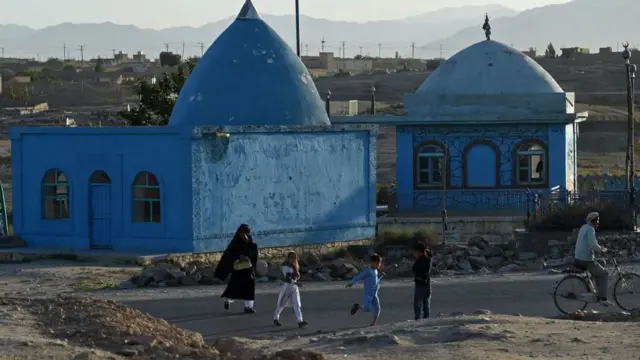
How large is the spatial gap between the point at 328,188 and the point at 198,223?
3.48 metres

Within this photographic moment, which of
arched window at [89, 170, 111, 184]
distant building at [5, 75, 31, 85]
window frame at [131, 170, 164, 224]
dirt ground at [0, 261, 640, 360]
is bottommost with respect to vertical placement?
dirt ground at [0, 261, 640, 360]

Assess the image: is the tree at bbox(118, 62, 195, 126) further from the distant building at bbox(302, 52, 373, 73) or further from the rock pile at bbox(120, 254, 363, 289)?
the distant building at bbox(302, 52, 373, 73)

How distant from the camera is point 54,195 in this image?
88.7 ft

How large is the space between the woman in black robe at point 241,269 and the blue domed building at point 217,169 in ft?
25.9

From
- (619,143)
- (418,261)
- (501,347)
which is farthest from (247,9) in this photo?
(619,143)

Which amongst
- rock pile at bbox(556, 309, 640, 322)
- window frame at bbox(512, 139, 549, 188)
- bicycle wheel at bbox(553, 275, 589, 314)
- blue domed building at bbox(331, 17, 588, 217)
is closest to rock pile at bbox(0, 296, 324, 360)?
rock pile at bbox(556, 309, 640, 322)

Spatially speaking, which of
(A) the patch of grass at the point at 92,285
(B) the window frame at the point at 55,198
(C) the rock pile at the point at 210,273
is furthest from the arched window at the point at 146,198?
(A) the patch of grass at the point at 92,285

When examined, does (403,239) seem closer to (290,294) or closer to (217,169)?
(217,169)

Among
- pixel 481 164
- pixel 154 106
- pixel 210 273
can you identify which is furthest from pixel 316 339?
pixel 154 106

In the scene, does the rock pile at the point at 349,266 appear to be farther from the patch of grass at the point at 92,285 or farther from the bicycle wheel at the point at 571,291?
the bicycle wheel at the point at 571,291

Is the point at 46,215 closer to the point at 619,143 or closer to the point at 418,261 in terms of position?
the point at 418,261

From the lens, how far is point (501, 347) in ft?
42.3

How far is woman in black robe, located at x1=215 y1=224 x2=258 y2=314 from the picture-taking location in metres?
17.3

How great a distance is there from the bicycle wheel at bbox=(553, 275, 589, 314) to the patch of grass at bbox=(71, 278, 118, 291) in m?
7.61
